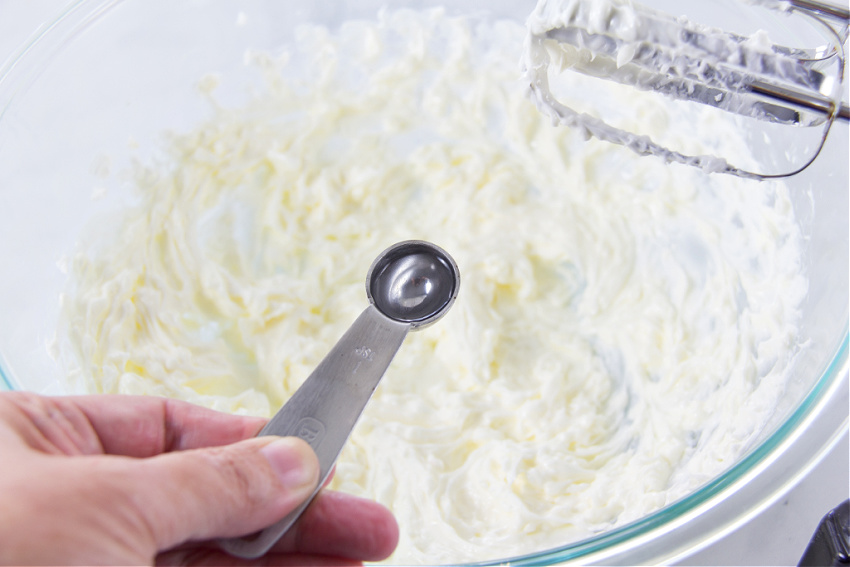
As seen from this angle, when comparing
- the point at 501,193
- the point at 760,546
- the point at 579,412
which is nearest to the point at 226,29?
the point at 501,193

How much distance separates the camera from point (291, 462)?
734 millimetres

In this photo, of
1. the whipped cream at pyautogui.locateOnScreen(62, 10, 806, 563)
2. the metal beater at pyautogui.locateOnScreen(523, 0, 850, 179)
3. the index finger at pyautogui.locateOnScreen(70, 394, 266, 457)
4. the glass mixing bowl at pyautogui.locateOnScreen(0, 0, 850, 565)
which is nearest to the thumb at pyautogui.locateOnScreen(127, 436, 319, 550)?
the index finger at pyautogui.locateOnScreen(70, 394, 266, 457)

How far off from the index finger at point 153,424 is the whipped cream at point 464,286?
12.9 inches

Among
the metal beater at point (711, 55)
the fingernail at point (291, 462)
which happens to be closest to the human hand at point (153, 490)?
the fingernail at point (291, 462)

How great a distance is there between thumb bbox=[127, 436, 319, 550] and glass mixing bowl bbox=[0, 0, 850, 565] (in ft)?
1.18

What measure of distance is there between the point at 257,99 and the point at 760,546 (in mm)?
1474

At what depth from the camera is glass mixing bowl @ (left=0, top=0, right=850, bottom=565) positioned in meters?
0.94

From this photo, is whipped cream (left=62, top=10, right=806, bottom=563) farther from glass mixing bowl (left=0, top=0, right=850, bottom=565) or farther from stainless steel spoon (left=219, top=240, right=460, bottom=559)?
stainless steel spoon (left=219, top=240, right=460, bottom=559)

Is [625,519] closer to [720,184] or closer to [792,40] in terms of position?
[720,184]

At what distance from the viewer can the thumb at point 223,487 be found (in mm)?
636

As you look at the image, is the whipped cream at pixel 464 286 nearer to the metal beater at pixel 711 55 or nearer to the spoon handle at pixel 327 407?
the metal beater at pixel 711 55

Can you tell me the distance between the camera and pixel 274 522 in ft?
2.45

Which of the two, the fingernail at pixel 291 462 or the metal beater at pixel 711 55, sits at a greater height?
the metal beater at pixel 711 55

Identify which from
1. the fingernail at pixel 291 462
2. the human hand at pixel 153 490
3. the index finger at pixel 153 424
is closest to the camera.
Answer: the human hand at pixel 153 490
